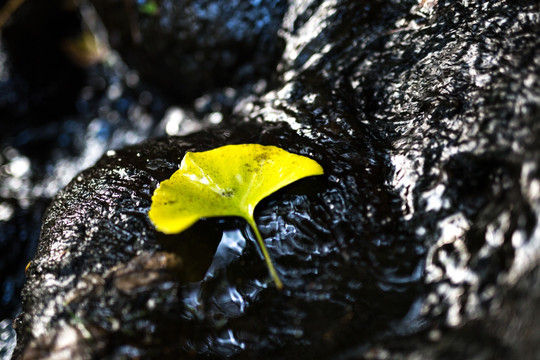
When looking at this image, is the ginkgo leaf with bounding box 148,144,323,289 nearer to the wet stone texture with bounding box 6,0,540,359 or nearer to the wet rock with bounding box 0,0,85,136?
the wet stone texture with bounding box 6,0,540,359

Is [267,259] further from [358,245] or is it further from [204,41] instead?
[204,41]

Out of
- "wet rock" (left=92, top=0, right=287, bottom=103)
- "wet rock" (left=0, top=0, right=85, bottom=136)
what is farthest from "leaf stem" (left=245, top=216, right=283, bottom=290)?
"wet rock" (left=0, top=0, right=85, bottom=136)

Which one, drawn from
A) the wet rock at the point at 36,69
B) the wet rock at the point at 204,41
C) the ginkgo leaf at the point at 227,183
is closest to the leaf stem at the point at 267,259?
the ginkgo leaf at the point at 227,183

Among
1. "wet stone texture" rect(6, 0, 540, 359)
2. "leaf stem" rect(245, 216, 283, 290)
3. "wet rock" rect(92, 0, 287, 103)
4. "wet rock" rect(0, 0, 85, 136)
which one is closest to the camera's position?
"wet stone texture" rect(6, 0, 540, 359)

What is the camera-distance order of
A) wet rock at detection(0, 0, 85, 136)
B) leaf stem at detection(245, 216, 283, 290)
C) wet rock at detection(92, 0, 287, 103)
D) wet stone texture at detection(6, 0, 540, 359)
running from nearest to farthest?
1. wet stone texture at detection(6, 0, 540, 359)
2. leaf stem at detection(245, 216, 283, 290)
3. wet rock at detection(92, 0, 287, 103)
4. wet rock at detection(0, 0, 85, 136)

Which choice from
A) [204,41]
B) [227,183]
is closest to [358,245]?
[227,183]

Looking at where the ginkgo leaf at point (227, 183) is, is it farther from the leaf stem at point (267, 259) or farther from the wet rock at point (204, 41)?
the wet rock at point (204, 41)
